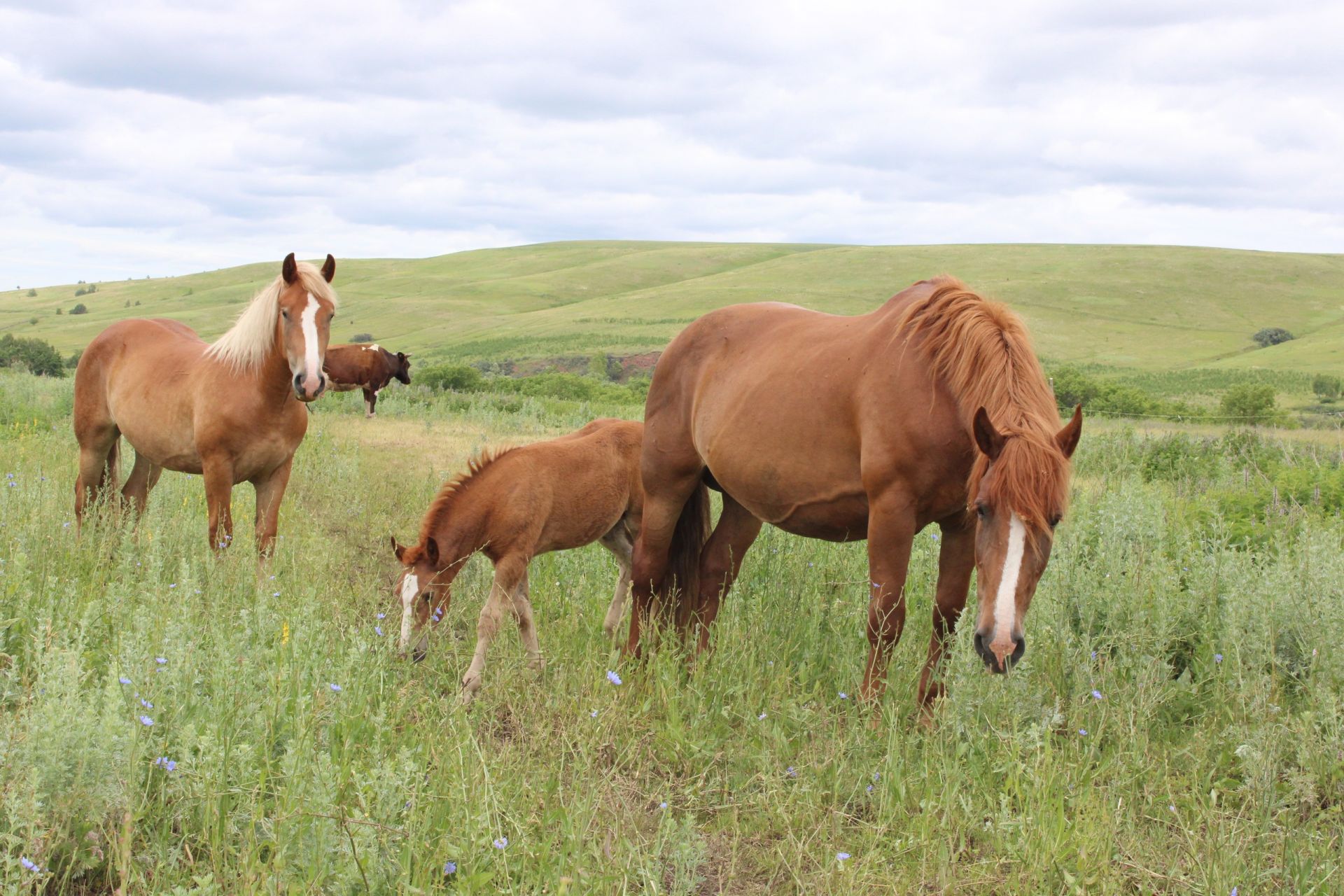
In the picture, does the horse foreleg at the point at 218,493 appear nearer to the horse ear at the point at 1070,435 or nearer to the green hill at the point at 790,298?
the horse ear at the point at 1070,435

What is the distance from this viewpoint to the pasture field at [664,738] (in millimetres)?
2695

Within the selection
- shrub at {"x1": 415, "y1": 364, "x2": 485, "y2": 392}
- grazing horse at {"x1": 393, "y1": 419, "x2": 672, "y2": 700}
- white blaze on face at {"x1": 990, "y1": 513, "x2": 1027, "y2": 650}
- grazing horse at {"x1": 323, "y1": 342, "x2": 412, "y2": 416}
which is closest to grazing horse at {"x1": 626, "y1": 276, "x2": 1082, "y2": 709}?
white blaze on face at {"x1": 990, "y1": 513, "x2": 1027, "y2": 650}

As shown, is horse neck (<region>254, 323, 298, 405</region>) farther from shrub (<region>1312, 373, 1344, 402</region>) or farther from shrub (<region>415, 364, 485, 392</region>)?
shrub (<region>1312, 373, 1344, 402</region>)

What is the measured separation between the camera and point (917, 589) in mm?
6062

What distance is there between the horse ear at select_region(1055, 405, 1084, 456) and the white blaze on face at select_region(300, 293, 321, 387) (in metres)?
4.43

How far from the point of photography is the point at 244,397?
6.31 meters

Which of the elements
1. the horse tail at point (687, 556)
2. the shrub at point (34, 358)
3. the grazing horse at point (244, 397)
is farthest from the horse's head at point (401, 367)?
the shrub at point (34, 358)

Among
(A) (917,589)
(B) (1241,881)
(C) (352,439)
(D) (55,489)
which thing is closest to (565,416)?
(C) (352,439)

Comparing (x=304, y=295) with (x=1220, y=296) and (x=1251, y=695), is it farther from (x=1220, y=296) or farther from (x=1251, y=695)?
(x=1220, y=296)

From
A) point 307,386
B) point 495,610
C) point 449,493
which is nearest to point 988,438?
point 495,610

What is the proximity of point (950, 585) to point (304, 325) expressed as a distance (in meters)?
4.25

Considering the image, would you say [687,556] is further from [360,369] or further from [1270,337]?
[1270,337]

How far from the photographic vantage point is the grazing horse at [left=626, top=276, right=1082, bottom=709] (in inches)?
134

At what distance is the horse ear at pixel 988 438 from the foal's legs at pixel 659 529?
8.00ft
